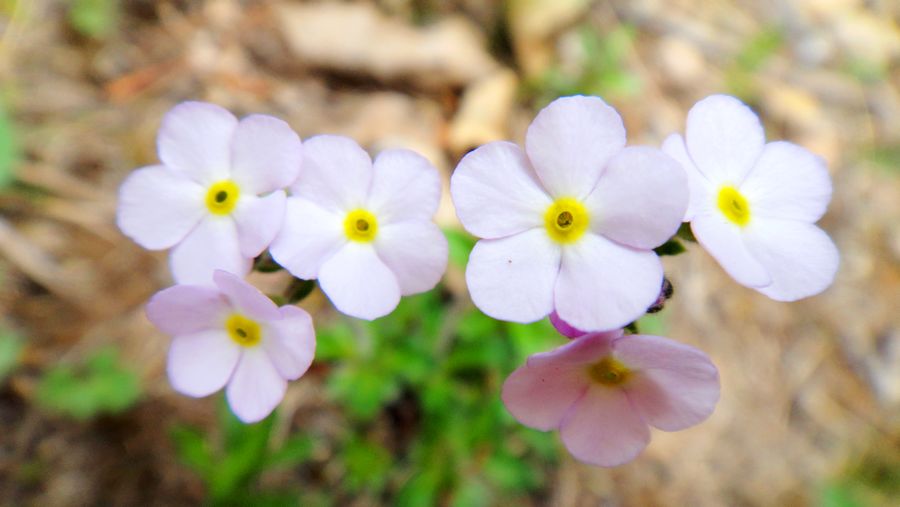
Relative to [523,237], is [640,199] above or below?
above

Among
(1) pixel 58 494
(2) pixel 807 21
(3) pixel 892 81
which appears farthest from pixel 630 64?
(1) pixel 58 494

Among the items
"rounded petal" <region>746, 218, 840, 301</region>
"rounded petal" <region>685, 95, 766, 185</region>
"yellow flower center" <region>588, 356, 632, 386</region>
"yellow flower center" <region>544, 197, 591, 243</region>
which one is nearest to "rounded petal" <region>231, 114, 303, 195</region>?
"yellow flower center" <region>544, 197, 591, 243</region>

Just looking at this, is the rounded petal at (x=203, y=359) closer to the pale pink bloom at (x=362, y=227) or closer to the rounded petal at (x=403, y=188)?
the pale pink bloom at (x=362, y=227)

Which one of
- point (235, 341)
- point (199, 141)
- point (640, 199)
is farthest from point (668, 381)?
point (199, 141)

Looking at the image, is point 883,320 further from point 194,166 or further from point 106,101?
point 106,101

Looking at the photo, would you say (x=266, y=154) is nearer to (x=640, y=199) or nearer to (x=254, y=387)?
(x=254, y=387)

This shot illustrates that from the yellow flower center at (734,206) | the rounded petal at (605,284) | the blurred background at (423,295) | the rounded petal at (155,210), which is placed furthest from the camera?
the blurred background at (423,295)

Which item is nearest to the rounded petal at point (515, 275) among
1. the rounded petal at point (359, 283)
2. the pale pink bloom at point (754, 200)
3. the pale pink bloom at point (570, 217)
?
the pale pink bloom at point (570, 217)

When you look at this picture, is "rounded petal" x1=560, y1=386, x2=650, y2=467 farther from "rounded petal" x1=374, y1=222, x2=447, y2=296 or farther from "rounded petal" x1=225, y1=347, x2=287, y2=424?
"rounded petal" x1=225, y1=347, x2=287, y2=424
